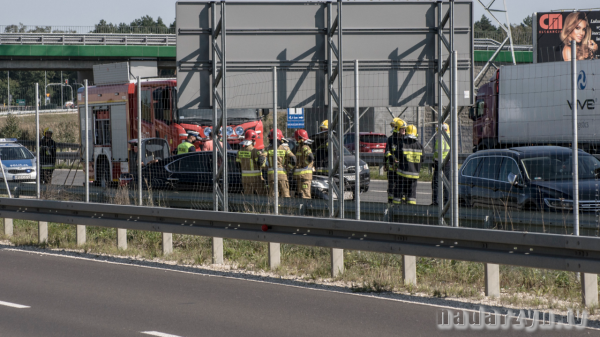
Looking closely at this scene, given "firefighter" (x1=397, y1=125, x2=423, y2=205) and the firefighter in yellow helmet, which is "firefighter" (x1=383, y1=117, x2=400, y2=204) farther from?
"firefighter" (x1=397, y1=125, x2=423, y2=205)

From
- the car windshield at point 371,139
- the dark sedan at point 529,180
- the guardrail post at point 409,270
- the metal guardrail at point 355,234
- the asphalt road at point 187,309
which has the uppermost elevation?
the car windshield at point 371,139

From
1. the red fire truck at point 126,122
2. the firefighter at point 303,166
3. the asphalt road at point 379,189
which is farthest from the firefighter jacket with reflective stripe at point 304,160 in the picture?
the red fire truck at point 126,122

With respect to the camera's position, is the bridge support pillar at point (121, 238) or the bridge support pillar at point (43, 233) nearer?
the bridge support pillar at point (121, 238)

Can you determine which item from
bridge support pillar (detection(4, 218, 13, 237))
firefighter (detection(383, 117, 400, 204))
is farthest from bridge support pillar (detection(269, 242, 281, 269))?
bridge support pillar (detection(4, 218, 13, 237))

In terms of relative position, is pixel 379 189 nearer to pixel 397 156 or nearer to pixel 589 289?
pixel 397 156

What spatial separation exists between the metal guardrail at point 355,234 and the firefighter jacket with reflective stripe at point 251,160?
2.82 meters

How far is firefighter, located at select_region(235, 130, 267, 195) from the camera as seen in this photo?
13.0 meters

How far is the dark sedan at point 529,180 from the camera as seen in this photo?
10125 millimetres

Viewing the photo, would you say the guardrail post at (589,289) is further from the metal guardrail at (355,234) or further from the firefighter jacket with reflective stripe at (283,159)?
the firefighter jacket with reflective stripe at (283,159)

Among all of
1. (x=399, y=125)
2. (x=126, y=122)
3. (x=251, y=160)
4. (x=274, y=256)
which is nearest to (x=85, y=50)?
(x=126, y=122)

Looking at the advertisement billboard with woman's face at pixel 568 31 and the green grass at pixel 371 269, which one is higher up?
the advertisement billboard with woman's face at pixel 568 31

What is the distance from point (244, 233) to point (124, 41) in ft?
153

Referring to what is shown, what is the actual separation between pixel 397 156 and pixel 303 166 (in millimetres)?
1989

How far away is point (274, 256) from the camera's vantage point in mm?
10109
